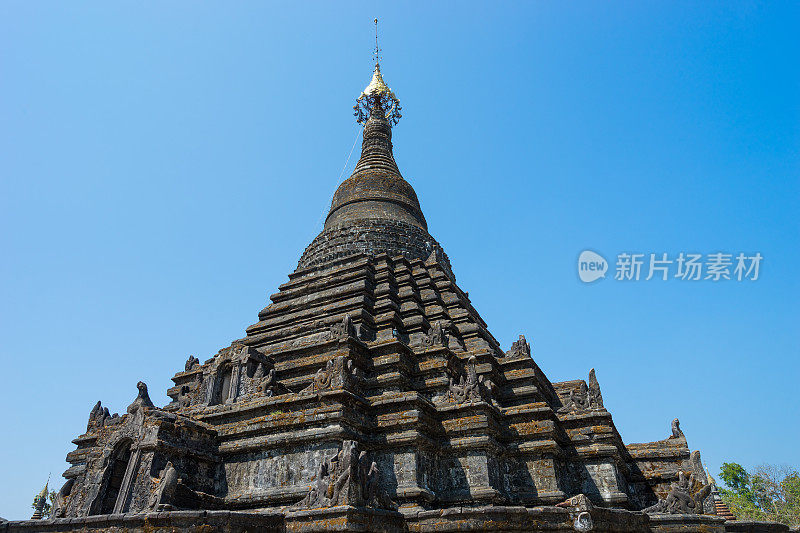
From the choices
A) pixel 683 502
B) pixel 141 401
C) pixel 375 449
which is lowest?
pixel 683 502

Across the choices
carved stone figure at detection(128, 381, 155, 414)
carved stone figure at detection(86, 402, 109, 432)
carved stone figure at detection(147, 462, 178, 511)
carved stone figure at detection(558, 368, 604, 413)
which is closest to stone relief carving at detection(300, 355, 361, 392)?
carved stone figure at detection(147, 462, 178, 511)

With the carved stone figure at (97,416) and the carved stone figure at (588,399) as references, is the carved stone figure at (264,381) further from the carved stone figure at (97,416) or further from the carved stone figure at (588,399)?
the carved stone figure at (588,399)

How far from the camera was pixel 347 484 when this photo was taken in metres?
10.8

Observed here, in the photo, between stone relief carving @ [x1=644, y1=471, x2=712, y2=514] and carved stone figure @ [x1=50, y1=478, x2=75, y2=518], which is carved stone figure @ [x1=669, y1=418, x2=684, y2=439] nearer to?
stone relief carving @ [x1=644, y1=471, x2=712, y2=514]

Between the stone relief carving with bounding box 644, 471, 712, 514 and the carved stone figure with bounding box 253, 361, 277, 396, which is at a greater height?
the carved stone figure with bounding box 253, 361, 277, 396

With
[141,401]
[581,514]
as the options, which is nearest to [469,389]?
[581,514]

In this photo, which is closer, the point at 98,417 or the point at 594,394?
the point at 594,394

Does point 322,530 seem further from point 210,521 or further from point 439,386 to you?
point 439,386

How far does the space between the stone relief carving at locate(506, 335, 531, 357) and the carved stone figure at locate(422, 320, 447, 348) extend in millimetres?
2999

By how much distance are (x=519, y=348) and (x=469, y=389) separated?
16.2 ft

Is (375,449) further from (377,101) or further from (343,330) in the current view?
(377,101)

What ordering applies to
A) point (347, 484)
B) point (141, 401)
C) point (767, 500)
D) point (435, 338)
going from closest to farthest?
point (347, 484) < point (141, 401) < point (435, 338) < point (767, 500)

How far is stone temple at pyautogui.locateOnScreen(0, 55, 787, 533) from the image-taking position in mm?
10859

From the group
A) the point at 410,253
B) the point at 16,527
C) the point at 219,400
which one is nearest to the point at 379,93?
the point at 410,253
